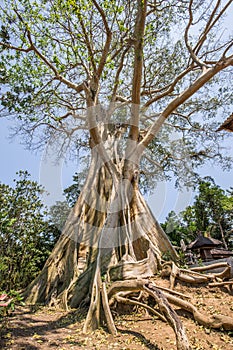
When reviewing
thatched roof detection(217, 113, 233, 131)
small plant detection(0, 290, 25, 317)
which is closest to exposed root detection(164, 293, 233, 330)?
small plant detection(0, 290, 25, 317)

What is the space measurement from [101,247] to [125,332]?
6.32 ft

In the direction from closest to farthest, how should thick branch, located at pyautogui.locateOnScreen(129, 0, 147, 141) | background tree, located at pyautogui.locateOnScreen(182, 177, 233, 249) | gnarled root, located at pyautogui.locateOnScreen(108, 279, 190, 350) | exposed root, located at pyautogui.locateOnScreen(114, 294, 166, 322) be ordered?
gnarled root, located at pyautogui.locateOnScreen(108, 279, 190, 350)
exposed root, located at pyautogui.locateOnScreen(114, 294, 166, 322)
thick branch, located at pyautogui.locateOnScreen(129, 0, 147, 141)
background tree, located at pyautogui.locateOnScreen(182, 177, 233, 249)

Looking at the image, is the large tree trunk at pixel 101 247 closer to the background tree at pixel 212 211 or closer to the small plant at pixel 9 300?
the small plant at pixel 9 300

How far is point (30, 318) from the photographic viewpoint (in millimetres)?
3945

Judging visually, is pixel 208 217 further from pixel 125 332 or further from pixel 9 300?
pixel 9 300

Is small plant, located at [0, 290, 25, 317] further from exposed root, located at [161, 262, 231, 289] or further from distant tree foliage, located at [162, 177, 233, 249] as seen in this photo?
distant tree foliage, located at [162, 177, 233, 249]

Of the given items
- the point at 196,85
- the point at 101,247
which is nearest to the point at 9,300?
the point at 101,247

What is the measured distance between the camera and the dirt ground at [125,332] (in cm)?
272

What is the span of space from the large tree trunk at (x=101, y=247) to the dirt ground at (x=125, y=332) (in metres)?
0.65

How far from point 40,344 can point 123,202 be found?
311cm

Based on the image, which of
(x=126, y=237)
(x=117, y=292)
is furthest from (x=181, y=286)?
(x=126, y=237)

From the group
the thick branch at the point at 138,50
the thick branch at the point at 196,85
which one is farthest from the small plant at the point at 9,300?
the thick branch at the point at 138,50

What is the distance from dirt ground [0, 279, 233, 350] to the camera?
2721mm

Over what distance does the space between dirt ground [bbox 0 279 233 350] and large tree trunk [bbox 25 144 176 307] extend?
65 cm
